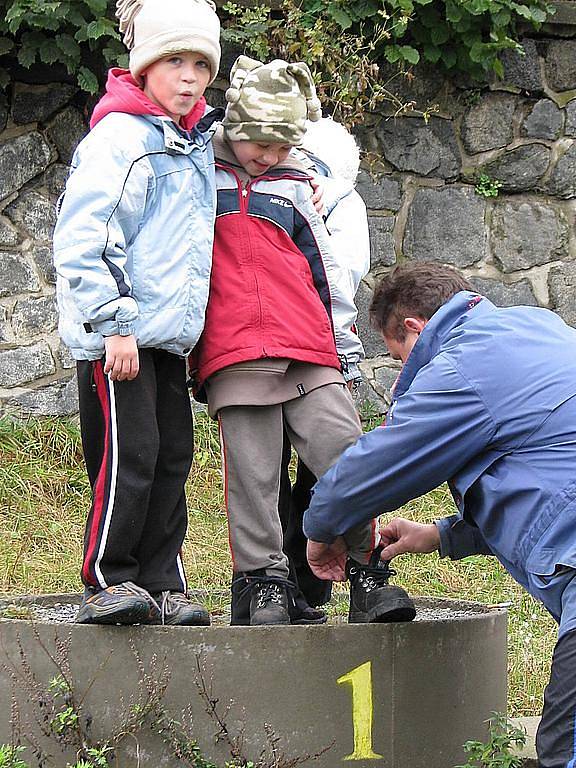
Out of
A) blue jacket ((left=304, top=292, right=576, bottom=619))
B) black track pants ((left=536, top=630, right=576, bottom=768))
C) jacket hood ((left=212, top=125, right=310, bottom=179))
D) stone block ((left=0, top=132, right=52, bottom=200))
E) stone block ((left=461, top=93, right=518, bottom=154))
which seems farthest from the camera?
stone block ((left=461, top=93, right=518, bottom=154))

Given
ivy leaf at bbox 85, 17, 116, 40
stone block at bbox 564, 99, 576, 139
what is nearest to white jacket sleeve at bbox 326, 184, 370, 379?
ivy leaf at bbox 85, 17, 116, 40

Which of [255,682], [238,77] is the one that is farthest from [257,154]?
[255,682]

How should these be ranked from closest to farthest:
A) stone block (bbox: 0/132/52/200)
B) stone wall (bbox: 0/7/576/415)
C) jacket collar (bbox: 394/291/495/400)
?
jacket collar (bbox: 394/291/495/400)
stone block (bbox: 0/132/52/200)
stone wall (bbox: 0/7/576/415)

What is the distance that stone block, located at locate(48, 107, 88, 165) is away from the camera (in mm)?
5477

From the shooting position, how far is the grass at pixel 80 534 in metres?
4.59

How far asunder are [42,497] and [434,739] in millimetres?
2749

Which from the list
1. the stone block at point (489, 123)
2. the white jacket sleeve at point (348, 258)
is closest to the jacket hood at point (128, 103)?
A: the white jacket sleeve at point (348, 258)

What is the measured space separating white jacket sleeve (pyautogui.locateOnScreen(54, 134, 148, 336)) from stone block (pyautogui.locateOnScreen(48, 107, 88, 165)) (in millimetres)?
2740

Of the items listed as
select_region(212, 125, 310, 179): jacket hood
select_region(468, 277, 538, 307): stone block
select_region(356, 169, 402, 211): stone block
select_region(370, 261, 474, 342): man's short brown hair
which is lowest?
select_region(468, 277, 538, 307): stone block

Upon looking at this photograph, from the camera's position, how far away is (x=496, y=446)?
251cm

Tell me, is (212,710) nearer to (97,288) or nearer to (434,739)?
(434,739)

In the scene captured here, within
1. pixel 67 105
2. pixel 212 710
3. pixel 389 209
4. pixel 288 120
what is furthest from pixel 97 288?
pixel 389 209

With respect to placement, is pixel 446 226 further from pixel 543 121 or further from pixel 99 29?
pixel 99 29

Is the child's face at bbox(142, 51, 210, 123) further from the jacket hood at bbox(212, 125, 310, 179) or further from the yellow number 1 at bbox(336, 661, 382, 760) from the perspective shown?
the yellow number 1 at bbox(336, 661, 382, 760)
